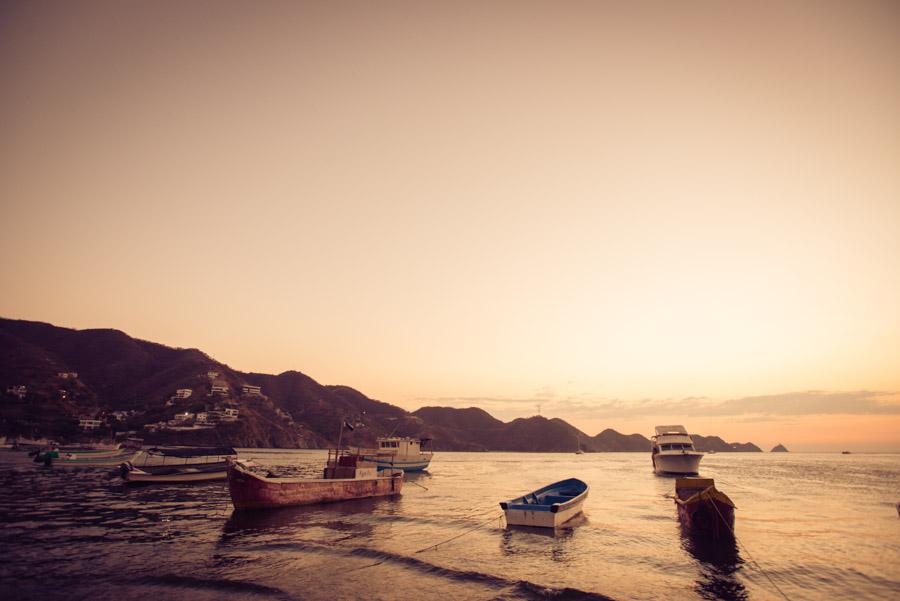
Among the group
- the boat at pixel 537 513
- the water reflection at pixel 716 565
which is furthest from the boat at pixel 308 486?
the water reflection at pixel 716 565

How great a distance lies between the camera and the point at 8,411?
131500mm

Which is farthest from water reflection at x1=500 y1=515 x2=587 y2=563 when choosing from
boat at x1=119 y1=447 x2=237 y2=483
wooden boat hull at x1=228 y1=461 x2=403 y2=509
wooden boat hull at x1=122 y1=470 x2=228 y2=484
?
wooden boat hull at x1=122 y1=470 x2=228 y2=484

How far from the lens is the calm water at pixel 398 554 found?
14734mm

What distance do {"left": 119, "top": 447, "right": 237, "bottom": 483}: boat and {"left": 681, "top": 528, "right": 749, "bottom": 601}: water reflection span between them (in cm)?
4703

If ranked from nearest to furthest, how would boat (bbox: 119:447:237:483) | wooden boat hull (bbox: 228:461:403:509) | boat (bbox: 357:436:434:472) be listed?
wooden boat hull (bbox: 228:461:403:509), boat (bbox: 119:447:237:483), boat (bbox: 357:436:434:472)

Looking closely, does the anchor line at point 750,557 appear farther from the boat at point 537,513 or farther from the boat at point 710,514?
the boat at point 537,513

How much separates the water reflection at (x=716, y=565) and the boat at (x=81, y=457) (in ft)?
258

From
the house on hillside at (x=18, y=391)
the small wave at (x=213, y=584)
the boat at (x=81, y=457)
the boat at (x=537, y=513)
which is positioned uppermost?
the house on hillside at (x=18, y=391)

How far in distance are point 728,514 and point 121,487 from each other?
50568 mm

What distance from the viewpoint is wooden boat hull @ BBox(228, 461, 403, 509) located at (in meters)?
27.6

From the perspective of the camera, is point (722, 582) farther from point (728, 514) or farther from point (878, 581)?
point (728, 514)

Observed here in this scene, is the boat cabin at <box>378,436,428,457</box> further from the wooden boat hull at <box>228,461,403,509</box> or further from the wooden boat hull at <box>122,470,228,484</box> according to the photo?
the wooden boat hull at <box>228,461,403,509</box>

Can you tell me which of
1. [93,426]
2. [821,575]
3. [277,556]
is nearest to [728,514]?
[821,575]

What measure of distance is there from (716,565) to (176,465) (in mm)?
53967
